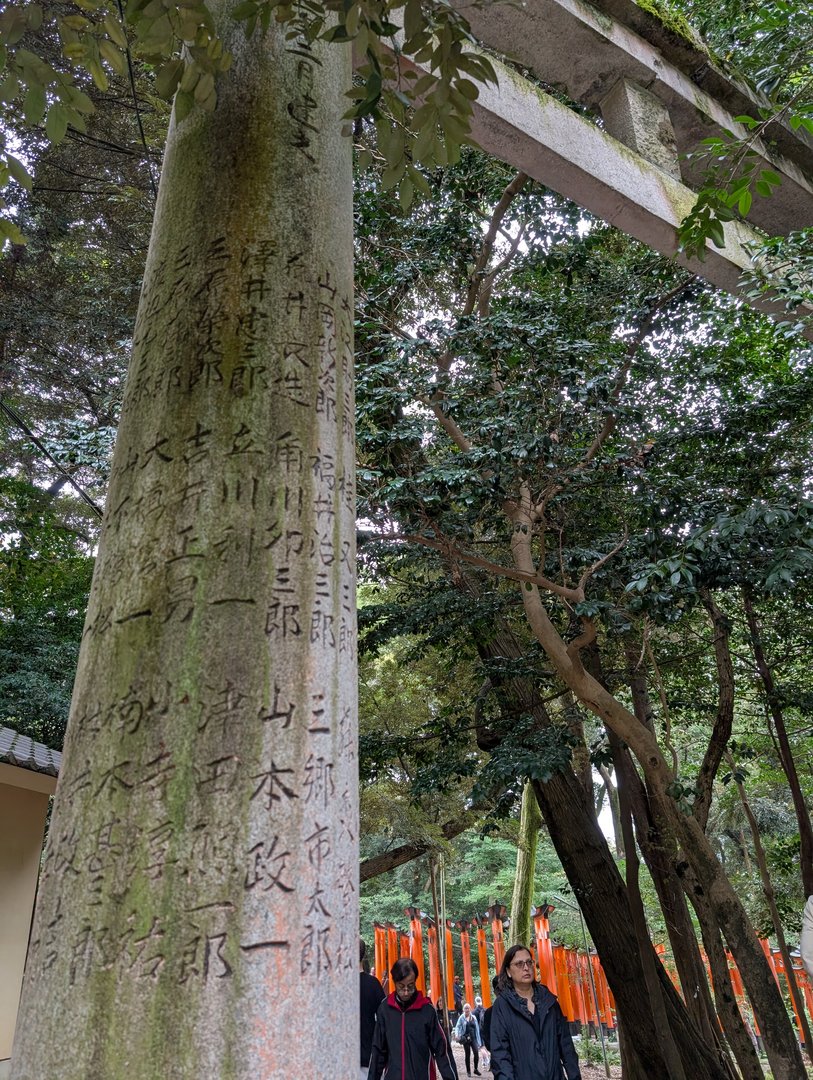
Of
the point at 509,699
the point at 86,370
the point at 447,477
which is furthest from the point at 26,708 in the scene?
the point at 447,477

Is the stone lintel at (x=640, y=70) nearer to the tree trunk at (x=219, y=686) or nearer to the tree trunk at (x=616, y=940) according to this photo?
the tree trunk at (x=219, y=686)

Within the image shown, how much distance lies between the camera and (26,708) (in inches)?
327

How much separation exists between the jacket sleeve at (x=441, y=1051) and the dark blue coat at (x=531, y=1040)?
83 cm

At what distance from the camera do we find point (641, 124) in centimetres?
Result: 410

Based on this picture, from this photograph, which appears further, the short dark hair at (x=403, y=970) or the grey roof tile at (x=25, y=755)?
the grey roof tile at (x=25, y=755)

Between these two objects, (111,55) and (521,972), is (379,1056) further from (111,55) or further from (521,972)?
(111,55)

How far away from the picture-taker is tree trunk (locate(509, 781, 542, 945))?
1149 cm

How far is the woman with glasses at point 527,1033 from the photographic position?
3.94 m

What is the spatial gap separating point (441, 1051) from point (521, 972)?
1052mm

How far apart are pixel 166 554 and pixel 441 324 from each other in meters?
4.62

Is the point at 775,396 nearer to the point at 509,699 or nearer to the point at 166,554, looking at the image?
the point at 509,699

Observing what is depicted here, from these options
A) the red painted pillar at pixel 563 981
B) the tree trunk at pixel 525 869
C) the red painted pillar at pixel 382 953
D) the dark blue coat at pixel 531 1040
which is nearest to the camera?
the dark blue coat at pixel 531 1040

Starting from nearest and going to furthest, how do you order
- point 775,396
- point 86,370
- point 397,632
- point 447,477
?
1. point 447,477
2. point 775,396
3. point 397,632
4. point 86,370

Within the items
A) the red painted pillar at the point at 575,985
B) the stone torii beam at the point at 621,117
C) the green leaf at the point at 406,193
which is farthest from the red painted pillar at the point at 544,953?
the green leaf at the point at 406,193
